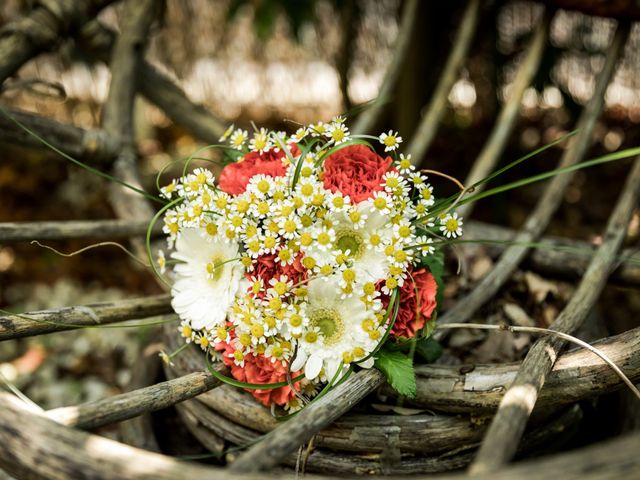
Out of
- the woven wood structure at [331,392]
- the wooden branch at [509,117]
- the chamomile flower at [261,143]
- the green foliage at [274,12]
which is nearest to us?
the woven wood structure at [331,392]

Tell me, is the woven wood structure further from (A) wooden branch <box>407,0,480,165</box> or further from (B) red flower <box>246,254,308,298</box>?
(B) red flower <box>246,254,308,298</box>

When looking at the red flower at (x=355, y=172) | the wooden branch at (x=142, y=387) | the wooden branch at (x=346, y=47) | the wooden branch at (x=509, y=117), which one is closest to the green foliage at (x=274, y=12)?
the wooden branch at (x=346, y=47)

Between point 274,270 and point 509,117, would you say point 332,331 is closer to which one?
point 274,270

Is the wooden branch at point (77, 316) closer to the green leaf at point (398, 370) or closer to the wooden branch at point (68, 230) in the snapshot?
the wooden branch at point (68, 230)

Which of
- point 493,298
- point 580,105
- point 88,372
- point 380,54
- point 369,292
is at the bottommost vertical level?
point 369,292

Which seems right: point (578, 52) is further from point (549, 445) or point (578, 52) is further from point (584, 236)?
point (549, 445)

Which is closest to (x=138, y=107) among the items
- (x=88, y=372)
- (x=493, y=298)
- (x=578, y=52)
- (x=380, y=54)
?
(x=380, y=54)

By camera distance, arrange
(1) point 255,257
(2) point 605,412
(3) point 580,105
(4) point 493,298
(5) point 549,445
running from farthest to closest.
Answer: (3) point 580,105 < (4) point 493,298 < (2) point 605,412 < (5) point 549,445 < (1) point 255,257

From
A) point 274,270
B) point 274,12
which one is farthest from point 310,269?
point 274,12
